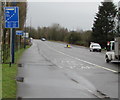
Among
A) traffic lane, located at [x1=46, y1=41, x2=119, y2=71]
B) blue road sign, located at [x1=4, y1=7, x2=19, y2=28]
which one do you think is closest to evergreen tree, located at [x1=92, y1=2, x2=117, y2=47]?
traffic lane, located at [x1=46, y1=41, x2=119, y2=71]

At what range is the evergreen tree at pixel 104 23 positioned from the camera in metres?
61.2

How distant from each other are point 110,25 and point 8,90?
5774cm

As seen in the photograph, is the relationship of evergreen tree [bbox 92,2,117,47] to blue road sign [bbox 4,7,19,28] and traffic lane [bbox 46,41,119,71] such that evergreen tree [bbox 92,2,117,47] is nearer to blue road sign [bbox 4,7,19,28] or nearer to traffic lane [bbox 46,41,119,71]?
traffic lane [bbox 46,41,119,71]

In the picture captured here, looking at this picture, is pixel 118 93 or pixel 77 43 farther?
pixel 77 43

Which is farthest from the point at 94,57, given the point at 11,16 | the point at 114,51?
the point at 11,16

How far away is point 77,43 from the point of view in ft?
281

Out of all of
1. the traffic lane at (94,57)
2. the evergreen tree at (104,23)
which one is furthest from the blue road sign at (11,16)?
the evergreen tree at (104,23)

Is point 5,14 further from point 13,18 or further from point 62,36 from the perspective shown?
point 62,36

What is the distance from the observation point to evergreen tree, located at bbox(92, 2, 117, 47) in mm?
61247

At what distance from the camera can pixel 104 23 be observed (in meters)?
61.9

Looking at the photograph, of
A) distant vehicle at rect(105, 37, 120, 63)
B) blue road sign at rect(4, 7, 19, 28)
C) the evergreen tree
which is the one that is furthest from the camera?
the evergreen tree

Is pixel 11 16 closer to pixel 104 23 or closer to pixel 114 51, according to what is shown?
pixel 114 51

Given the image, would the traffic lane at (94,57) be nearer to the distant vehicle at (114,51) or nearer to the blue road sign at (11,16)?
the distant vehicle at (114,51)

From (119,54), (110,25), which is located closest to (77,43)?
(110,25)
